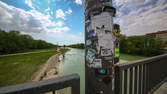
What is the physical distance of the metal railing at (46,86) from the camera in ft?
1.44

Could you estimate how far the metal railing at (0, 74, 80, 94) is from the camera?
0.44m

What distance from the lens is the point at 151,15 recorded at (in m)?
8.31

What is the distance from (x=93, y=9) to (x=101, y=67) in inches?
17.3

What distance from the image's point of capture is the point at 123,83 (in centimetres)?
106

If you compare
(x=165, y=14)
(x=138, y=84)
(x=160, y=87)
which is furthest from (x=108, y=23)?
(x=165, y=14)

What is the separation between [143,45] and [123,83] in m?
22.3

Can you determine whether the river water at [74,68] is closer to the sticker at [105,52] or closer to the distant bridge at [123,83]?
the distant bridge at [123,83]

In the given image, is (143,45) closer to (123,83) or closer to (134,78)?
(134,78)

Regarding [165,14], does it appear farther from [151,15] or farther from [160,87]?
[160,87]

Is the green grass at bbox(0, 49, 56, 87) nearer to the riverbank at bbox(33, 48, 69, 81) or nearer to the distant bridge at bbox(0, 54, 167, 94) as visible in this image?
the riverbank at bbox(33, 48, 69, 81)

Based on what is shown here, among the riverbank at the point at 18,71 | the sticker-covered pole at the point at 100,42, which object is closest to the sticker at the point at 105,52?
the sticker-covered pole at the point at 100,42

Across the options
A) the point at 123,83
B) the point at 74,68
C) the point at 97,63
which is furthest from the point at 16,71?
the point at 97,63

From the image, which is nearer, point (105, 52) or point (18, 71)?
point (105, 52)

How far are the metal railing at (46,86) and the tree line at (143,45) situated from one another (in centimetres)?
1671
